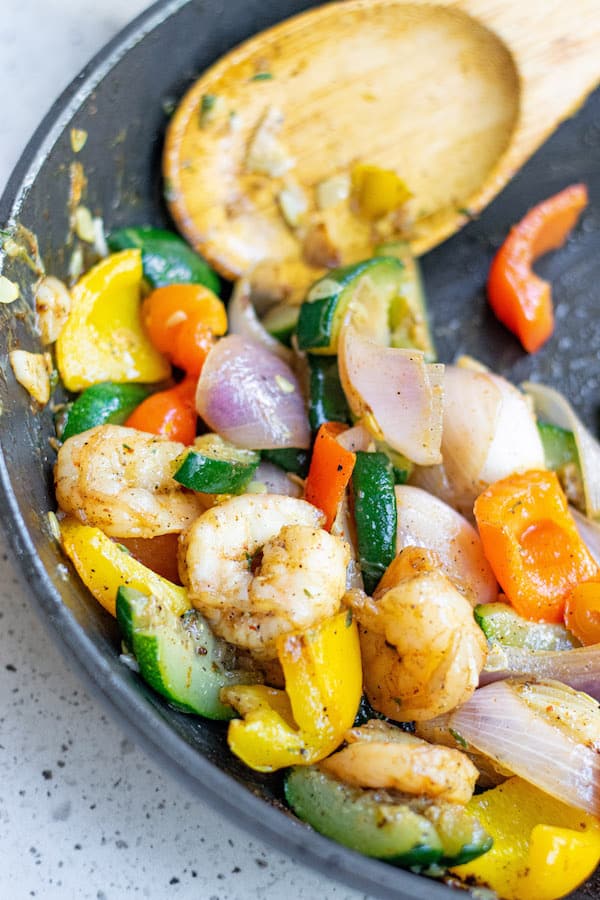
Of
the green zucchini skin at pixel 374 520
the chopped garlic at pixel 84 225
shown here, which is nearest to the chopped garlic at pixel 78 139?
the chopped garlic at pixel 84 225

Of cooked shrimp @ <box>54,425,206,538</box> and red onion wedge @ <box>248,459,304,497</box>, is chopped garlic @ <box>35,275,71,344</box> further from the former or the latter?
red onion wedge @ <box>248,459,304,497</box>

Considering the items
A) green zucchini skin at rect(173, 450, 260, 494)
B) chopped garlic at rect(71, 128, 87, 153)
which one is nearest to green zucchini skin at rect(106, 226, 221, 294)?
chopped garlic at rect(71, 128, 87, 153)

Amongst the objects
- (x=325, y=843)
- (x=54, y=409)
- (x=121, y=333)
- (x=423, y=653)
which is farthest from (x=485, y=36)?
(x=325, y=843)

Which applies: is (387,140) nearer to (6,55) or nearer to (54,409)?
(6,55)

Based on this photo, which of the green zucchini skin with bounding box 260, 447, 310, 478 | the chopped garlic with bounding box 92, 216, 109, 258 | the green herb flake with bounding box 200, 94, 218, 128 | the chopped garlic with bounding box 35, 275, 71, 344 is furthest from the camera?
the green herb flake with bounding box 200, 94, 218, 128

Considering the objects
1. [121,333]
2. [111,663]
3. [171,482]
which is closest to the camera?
[111,663]
